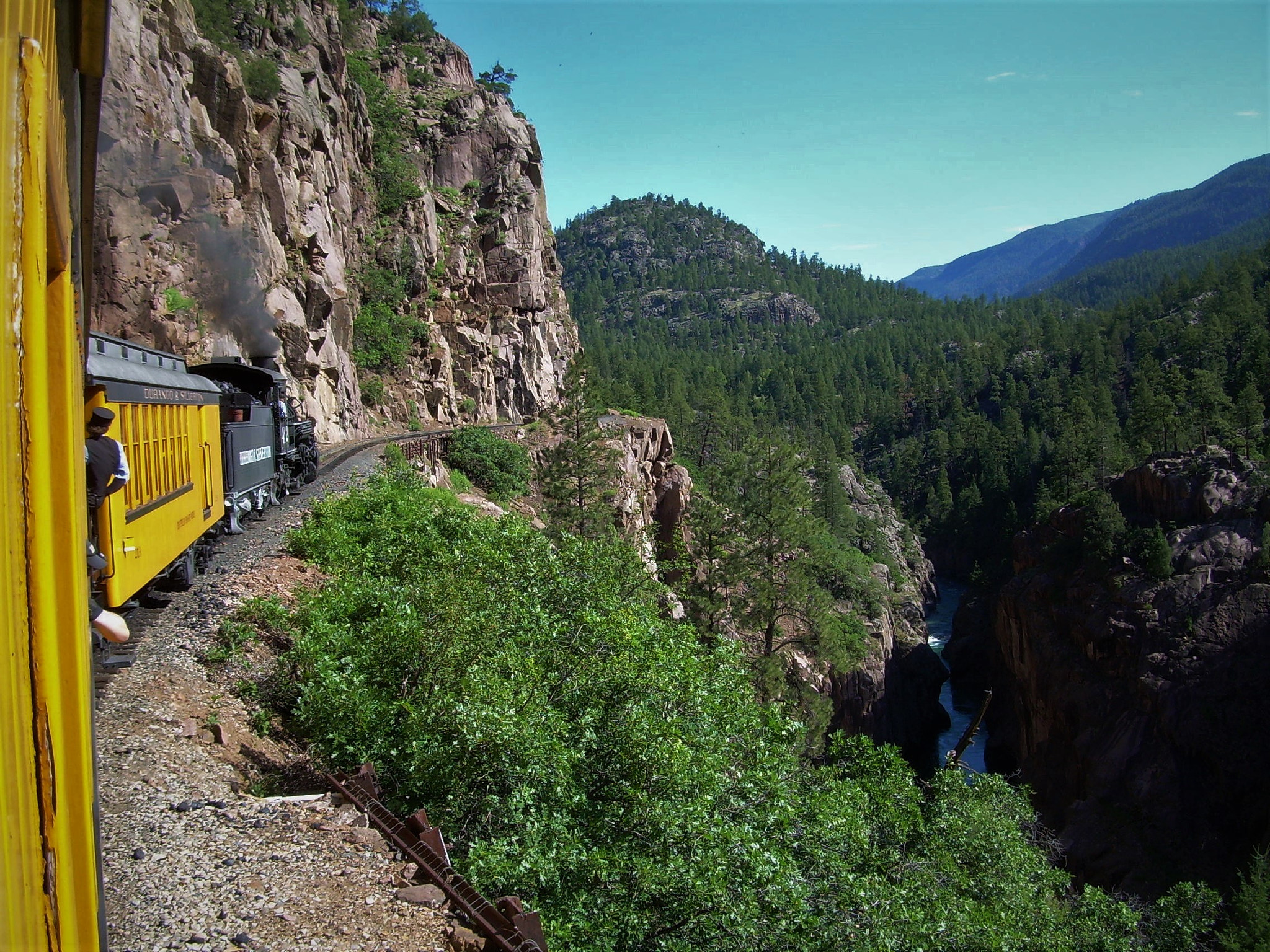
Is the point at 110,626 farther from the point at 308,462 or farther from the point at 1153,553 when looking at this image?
the point at 1153,553

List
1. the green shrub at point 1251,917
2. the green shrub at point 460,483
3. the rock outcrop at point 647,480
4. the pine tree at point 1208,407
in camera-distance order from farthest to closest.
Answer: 1. the pine tree at point 1208,407
2. the rock outcrop at point 647,480
3. the green shrub at point 460,483
4. the green shrub at point 1251,917

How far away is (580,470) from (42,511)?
30364mm

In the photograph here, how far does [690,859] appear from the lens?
7.71 m

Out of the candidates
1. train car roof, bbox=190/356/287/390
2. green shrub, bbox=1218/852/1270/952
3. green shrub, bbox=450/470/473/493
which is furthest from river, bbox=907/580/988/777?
train car roof, bbox=190/356/287/390

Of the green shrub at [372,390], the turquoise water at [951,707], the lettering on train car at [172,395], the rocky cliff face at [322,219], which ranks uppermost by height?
the rocky cliff face at [322,219]

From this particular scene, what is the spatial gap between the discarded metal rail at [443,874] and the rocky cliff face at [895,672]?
1288 inches

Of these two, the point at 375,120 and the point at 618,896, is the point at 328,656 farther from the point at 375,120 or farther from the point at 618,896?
the point at 375,120

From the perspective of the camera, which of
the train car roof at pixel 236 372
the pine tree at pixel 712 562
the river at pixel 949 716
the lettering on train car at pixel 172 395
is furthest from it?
the river at pixel 949 716

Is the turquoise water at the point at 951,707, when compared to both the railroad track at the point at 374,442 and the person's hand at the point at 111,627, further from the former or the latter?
the person's hand at the point at 111,627

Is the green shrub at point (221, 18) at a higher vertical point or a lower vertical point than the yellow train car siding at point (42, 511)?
higher

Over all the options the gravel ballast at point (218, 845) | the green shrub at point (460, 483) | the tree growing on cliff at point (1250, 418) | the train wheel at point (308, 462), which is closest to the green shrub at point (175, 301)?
the train wheel at point (308, 462)

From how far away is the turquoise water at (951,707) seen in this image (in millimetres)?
47906

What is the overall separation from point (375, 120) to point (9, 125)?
5085cm

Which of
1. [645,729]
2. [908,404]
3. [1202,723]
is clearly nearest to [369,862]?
[645,729]
